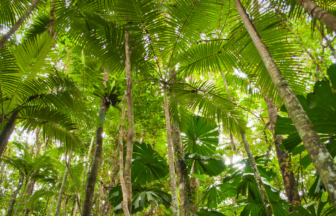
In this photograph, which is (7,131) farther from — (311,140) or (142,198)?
(311,140)

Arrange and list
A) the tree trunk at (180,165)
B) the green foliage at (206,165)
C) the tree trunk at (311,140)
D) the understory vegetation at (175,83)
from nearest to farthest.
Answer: the tree trunk at (311,140) → the understory vegetation at (175,83) → the tree trunk at (180,165) → the green foliage at (206,165)

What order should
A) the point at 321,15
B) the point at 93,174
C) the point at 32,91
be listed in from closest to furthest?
1. the point at 321,15
2. the point at 32,91
3. the point at 93,174

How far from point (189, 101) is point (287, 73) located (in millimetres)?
1932

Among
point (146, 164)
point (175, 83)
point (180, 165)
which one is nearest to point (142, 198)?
point (146, 164)

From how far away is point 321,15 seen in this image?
1.70m

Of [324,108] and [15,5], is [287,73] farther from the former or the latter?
[15,5]

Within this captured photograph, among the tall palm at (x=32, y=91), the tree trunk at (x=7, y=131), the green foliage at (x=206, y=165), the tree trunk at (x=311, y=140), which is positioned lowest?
the tree trunk at (x=311, y=140)

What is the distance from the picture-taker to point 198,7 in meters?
3.22

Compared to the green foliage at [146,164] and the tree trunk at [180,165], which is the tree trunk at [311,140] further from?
the green foliage at [146,164]

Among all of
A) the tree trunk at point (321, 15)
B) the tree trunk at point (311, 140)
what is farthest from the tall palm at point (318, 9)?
the tree trunk at point (311, 140)

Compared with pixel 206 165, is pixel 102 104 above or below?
above

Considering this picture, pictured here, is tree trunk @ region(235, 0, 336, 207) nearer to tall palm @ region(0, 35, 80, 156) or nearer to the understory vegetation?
the understory vegetation

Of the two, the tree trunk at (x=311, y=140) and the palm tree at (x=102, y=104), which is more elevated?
the palm tree at (x=102, y=104)

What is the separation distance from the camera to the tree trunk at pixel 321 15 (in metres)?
1.57
